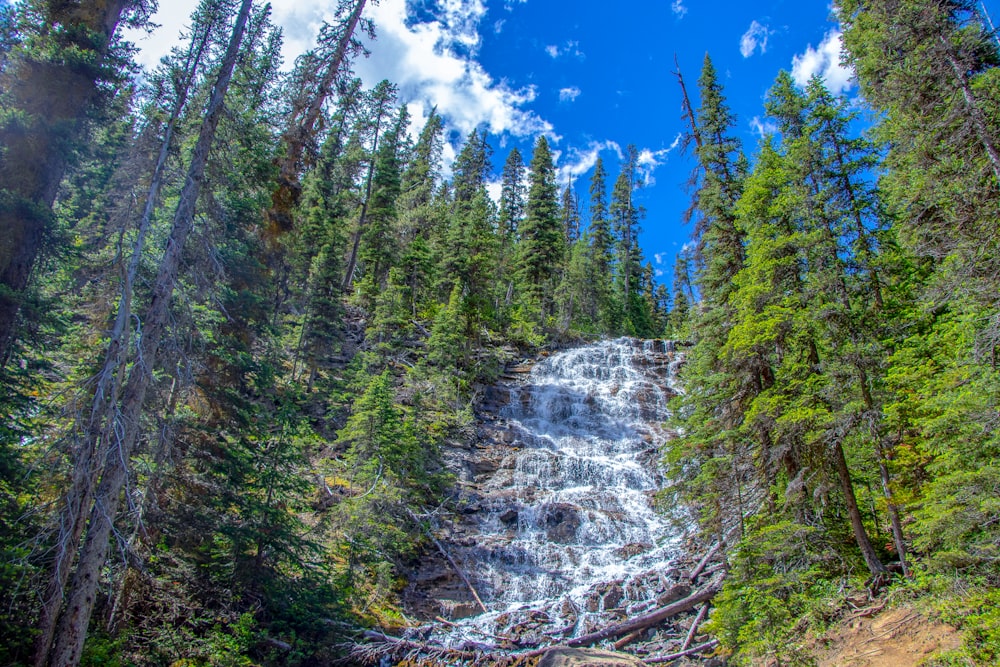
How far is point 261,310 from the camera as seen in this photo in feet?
50.3

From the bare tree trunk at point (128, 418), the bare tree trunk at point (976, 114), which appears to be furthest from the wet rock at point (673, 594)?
the bare tree trunk at point (128, 418)

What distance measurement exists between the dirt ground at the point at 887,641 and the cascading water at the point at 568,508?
244 inches

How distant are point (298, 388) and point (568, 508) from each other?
40.3 feet

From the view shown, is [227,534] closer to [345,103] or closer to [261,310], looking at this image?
[261,310]

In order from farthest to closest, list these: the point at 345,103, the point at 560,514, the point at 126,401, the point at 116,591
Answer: the point at 560,514, the point at 345,103, the point at 116,591, the point at 126,401

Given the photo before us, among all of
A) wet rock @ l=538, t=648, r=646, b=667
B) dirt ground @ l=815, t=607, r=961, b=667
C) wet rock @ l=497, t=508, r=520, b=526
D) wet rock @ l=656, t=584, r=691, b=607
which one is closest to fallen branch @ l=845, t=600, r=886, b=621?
dirt ground @ l=815, t=607, r=961, b=667

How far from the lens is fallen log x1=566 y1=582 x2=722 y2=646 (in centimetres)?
1332

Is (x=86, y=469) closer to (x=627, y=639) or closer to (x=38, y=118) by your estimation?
(x=38, y=118)

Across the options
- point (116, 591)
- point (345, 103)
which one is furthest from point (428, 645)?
point (345, 103)

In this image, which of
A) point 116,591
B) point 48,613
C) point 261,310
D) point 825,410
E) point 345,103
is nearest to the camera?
point 48,613

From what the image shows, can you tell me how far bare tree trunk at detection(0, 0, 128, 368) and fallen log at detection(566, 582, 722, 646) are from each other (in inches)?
563

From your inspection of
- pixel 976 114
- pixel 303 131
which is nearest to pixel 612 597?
pixel 976 114

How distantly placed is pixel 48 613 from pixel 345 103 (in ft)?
38.2

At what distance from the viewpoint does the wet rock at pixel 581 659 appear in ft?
24.3
